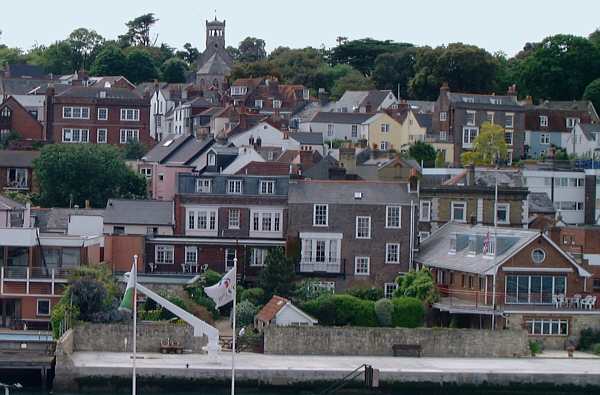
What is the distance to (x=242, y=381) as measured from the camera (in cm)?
4906

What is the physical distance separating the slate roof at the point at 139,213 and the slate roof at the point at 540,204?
1685 cm

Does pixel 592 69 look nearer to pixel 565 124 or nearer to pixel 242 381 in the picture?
pixel 565 124

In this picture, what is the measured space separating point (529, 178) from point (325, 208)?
23168 mm

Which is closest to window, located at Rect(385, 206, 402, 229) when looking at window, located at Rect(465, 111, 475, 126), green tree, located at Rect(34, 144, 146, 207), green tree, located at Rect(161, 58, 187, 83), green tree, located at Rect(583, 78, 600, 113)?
green tree, located at Rect(34, 144, 146, 207)

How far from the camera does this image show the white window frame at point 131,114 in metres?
101

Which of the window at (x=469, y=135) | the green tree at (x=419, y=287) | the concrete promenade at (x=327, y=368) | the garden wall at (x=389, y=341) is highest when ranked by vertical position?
the window at (x=469, y=135)

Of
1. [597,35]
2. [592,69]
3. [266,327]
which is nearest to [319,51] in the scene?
[597,35]

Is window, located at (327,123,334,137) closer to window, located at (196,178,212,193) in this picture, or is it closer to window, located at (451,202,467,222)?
window, located at (451,202,467,222)

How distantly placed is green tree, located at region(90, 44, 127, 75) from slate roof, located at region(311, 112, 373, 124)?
42.3 meters

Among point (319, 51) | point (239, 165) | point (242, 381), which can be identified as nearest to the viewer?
point (242, 381)

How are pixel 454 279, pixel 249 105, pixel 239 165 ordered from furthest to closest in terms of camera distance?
pixel 249 105 → pixel 239 165 → pixel 454 279

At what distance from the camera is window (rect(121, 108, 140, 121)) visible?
10100cm

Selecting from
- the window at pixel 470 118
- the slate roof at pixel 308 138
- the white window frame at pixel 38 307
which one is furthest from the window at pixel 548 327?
the window at pixel 470 118

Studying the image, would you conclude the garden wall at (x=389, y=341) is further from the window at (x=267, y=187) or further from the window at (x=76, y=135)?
the window at (x=76, y=135)
